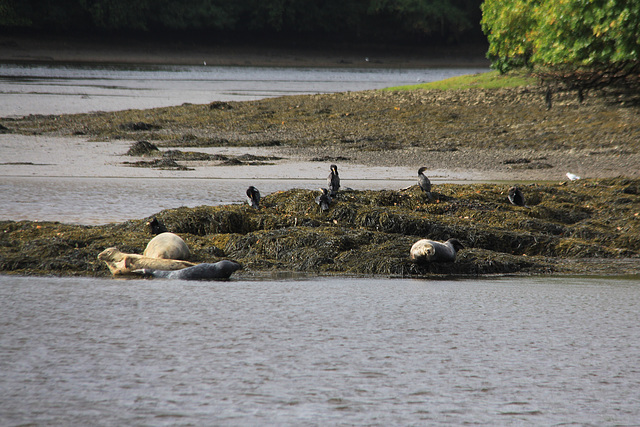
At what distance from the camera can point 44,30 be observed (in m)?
59.8

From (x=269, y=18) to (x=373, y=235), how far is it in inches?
2523

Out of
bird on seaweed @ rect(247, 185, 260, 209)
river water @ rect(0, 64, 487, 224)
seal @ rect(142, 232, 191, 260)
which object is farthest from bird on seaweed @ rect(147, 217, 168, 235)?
river water @ rect(0, 64, 487, 224)

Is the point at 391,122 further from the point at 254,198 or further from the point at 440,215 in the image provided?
the point at 254,198

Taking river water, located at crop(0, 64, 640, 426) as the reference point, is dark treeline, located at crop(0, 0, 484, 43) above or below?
above

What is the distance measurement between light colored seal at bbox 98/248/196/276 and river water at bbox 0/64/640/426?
234mm

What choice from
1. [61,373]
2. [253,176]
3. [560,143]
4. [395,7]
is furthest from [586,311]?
[395,7]

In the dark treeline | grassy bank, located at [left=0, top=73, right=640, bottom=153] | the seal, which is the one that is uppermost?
the dark treeline

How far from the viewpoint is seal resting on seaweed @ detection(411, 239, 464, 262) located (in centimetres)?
617

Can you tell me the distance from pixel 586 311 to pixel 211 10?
64.8 meters

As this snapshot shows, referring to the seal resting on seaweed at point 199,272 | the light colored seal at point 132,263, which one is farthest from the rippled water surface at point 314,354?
the light colored seal at point 132,263

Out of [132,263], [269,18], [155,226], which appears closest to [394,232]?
[155,226]

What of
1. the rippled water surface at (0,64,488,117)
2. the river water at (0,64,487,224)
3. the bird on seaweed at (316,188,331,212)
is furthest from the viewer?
the rippled water surface at (0,64,488,117)

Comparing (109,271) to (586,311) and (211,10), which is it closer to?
(586,311)

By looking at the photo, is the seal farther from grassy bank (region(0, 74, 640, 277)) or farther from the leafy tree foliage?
the leafy tree foliage
